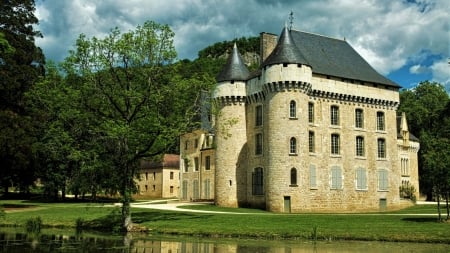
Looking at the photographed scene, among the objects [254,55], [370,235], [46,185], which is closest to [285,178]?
[370,235]

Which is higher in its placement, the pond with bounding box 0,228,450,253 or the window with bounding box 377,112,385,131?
the window with bounding box 377,112,385,131

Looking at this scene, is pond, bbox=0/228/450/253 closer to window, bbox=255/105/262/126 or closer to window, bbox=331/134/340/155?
window, bbox=255/105/262/126

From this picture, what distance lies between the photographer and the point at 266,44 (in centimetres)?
3916

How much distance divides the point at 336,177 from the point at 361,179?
2395mm

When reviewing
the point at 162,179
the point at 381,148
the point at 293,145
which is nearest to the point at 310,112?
the point at 293,145

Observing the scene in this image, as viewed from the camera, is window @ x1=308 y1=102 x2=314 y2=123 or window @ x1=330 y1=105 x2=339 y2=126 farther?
window @ x1=330 y1=105 x2=339 y2=126

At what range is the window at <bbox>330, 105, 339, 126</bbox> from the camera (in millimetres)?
37438

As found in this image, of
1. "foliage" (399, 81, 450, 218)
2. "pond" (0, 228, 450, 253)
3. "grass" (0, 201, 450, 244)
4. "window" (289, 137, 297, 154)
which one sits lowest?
"pond" (0, 228, 450, 253)

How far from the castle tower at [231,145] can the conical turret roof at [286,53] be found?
153 inches

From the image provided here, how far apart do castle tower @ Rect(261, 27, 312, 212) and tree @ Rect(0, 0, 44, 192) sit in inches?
642

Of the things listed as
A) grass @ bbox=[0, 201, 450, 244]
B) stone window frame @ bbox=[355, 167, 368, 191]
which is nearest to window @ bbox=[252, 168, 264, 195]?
stone window frame @ bbox=[355, 167, 368, 191]

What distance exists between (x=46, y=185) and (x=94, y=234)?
2201cm

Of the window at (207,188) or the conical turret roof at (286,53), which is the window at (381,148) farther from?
the window at (207,188)

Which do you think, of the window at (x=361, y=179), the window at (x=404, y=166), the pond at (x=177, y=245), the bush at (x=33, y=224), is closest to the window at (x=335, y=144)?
the window at (x=361, y=179)
